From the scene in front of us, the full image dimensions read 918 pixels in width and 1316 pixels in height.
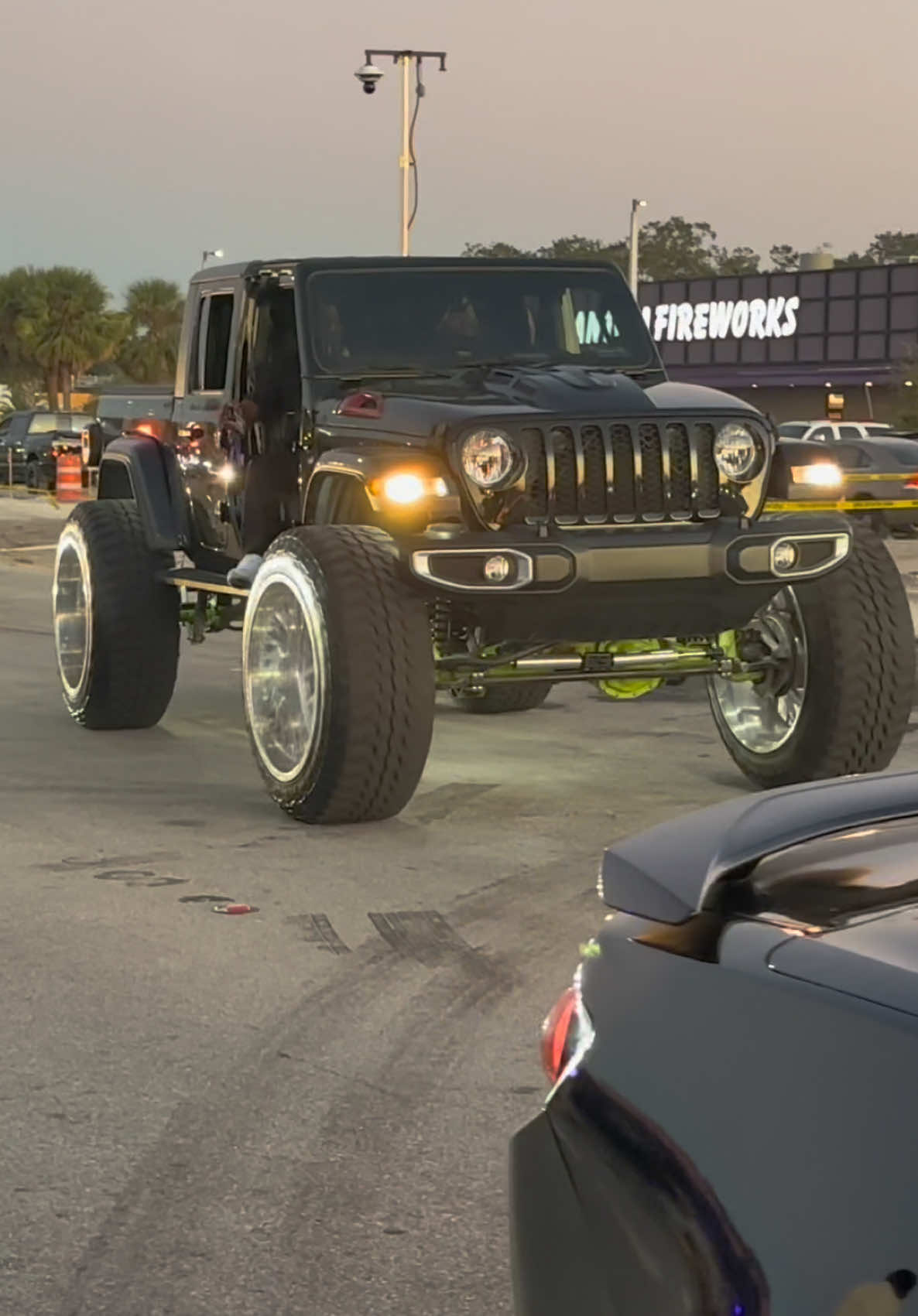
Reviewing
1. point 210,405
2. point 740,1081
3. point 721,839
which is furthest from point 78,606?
point 740,1081

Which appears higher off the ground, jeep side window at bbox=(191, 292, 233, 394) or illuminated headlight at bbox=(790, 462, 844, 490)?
jeep side window at bbox=(191, 292, 233, 394)

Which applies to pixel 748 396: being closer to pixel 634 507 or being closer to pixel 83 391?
pixel 83 391

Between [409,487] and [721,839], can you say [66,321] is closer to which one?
→ [409,487]

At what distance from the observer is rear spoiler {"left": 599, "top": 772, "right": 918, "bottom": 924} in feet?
8.12

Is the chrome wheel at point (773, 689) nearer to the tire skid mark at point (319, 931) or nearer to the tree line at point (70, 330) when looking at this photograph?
the tire skid mark at point (319, 931)

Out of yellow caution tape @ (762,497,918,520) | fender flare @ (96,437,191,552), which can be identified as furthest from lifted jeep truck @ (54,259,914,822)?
fender flare @ (96,437,191,552)

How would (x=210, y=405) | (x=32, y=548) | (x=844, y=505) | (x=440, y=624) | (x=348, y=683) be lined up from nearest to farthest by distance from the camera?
(x=348, y=683) → (x=440, y=624) → (x=210, y=405) → (x=844, y=505) → (x=32, y=548)

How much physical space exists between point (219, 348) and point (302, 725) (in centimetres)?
261

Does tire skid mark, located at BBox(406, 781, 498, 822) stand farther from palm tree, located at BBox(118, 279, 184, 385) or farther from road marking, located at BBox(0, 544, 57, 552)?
palm tree, located at BBox(118, 279, 184, 385)

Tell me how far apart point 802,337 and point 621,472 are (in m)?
70.1

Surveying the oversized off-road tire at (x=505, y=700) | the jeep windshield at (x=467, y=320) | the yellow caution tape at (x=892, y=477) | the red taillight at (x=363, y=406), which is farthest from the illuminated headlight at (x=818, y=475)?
the yellow caution tape at (x=892, y=477)

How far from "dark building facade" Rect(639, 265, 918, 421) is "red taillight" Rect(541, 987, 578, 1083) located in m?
69.4

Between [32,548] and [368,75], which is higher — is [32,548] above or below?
below

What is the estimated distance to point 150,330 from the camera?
9556cm
